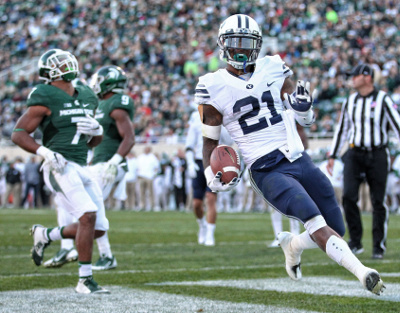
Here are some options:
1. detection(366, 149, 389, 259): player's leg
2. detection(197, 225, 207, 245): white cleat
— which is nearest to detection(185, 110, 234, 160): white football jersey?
detection(197, 225, 207, 245): white cleat

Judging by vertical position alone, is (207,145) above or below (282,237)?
above

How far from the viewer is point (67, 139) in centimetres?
530

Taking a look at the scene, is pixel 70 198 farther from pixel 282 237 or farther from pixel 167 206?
pixel 167 206

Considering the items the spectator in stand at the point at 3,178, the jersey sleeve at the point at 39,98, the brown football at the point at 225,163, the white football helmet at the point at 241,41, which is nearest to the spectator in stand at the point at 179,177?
the spectator in stand at the point at 3,178

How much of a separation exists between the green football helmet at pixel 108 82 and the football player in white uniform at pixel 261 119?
262 centimetres

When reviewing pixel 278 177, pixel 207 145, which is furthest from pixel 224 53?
pixel 278 177

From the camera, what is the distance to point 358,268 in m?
3.59

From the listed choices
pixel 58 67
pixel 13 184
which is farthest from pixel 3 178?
pixel 58 67

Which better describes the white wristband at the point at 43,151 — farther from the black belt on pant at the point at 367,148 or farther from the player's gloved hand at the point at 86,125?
the black belt on pant at the point at 367,148

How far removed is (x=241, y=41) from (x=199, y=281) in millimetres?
1962

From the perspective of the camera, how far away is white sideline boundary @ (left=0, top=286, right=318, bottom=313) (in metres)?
4.08

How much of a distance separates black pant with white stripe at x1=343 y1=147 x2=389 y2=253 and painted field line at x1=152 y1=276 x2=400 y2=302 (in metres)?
1.70

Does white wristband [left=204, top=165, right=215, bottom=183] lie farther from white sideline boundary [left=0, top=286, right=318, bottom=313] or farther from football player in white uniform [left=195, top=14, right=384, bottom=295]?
white sideline boundary [left=0, top=286, right=318, bottom=313]

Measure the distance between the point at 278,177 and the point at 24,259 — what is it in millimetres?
3657
